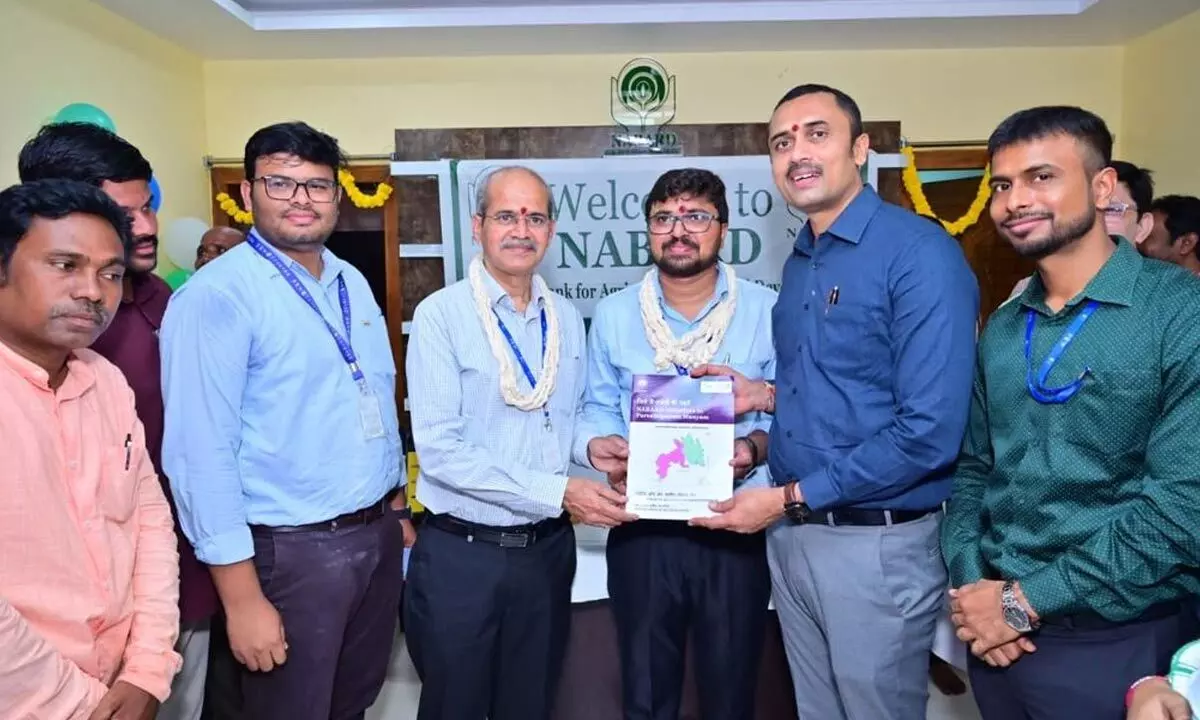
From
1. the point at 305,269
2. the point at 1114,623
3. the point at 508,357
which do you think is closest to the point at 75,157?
the point at 305,269

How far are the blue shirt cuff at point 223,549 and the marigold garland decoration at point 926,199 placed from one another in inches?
158

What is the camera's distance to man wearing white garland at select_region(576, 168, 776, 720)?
224 cm

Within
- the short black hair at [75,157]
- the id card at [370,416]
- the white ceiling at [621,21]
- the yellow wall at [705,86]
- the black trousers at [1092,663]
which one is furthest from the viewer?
the yellow wall at [705,86]

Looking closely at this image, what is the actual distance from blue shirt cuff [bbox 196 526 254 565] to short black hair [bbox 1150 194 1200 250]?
3930 millimetres

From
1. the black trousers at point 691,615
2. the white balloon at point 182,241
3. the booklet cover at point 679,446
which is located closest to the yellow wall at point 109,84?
the white balloon at point 182,241

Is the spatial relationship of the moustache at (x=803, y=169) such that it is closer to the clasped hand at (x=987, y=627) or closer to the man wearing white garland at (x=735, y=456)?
the man wearing white garland at (x=735, y=456)

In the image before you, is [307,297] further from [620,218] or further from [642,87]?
[642,87]

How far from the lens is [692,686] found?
114 inches

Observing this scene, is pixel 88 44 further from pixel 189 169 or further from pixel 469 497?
pixel 469 497

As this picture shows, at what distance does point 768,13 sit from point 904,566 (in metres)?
→ 3.33

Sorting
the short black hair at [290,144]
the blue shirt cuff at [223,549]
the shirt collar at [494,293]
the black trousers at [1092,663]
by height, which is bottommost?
the black trousers at [1092,663]

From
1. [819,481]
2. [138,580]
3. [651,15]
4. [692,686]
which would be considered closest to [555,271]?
[651,15]

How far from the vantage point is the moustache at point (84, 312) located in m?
1.41

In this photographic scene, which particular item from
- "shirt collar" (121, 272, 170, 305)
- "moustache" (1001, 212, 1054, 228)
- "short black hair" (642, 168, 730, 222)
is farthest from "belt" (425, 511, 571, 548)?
"moustache" (1001, 212, 1054, 228)
